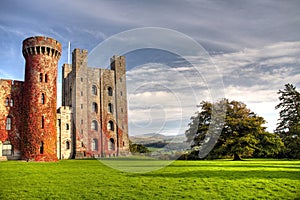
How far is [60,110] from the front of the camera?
43.1 m

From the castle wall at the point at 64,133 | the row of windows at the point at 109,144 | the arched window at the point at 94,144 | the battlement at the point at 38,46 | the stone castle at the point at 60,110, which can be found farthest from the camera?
the row of windows at the point at 109,144

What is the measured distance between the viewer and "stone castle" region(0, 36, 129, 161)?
32.5 meters

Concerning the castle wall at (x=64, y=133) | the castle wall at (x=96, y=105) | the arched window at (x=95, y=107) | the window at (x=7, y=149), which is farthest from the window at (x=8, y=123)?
the arched window at (x=95, y=107)

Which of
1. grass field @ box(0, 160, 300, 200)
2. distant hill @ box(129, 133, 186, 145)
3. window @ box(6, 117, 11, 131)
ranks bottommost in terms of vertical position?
grass field @ box(0, 160, 300, 200)

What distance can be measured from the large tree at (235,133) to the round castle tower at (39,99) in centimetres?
1646

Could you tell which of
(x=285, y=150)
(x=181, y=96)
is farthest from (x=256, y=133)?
(x=181, y=96)

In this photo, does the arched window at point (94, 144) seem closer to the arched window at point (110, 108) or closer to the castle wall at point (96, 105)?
the castle wall at point (96, 105)

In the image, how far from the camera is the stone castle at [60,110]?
32500 millimetres

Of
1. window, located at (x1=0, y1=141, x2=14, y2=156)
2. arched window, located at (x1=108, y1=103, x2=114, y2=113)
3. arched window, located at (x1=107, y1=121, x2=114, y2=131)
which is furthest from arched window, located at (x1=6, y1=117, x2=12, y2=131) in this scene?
arched window, located at (x1=108, y1=103, x2=114, y2=113)

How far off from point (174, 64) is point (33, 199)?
9389mm

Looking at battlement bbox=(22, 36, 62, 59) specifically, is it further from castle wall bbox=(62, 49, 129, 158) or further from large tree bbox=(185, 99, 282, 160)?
large tree bbox=(185, 99, 282, 160)

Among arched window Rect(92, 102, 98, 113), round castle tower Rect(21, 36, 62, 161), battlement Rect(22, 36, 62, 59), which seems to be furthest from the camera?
arched window Rect(92, 102, 98, 113)

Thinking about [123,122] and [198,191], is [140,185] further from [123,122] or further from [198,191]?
[123,122]

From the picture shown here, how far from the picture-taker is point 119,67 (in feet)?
178
